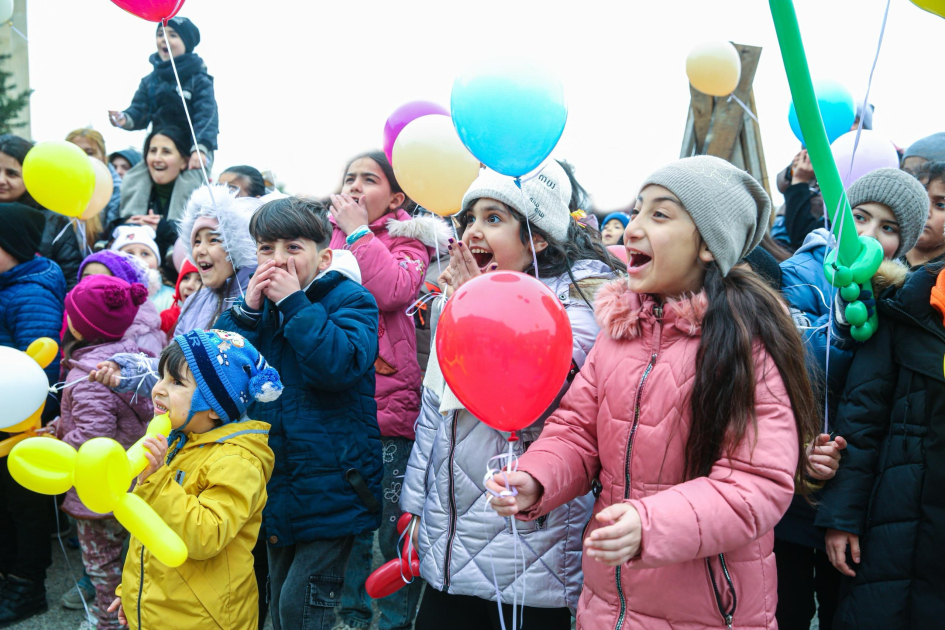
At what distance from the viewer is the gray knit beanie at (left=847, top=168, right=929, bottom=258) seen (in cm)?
234

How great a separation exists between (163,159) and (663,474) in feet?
15.6

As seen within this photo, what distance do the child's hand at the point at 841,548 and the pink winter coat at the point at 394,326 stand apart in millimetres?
1834

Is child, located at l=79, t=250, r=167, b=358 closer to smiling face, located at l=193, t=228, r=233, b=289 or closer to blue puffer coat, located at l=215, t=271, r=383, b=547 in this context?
smiling face, located at l=193, t=228, r=233, b=289

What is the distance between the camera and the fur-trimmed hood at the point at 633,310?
1811 millimetres

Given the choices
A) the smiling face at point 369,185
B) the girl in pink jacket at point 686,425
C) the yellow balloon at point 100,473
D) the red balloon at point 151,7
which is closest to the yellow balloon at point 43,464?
the yellow balloon at point 100,473

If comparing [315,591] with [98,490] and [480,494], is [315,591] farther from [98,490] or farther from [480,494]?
[98,490]

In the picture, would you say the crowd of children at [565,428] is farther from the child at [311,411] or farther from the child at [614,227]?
the child at [614,227]

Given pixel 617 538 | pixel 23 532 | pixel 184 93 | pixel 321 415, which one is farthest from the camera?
pixel 184 93

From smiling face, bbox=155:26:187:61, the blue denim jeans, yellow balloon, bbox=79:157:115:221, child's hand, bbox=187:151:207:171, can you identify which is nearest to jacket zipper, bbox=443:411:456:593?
the blue denim jeans

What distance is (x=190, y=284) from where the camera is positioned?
3.80 metres

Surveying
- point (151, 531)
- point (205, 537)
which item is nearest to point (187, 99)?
point (205, 537)

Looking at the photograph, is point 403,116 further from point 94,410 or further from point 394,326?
point 94,410

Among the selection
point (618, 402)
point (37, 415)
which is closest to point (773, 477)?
point (618, 402)

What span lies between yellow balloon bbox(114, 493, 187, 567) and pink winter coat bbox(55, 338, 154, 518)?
1.48 meters
